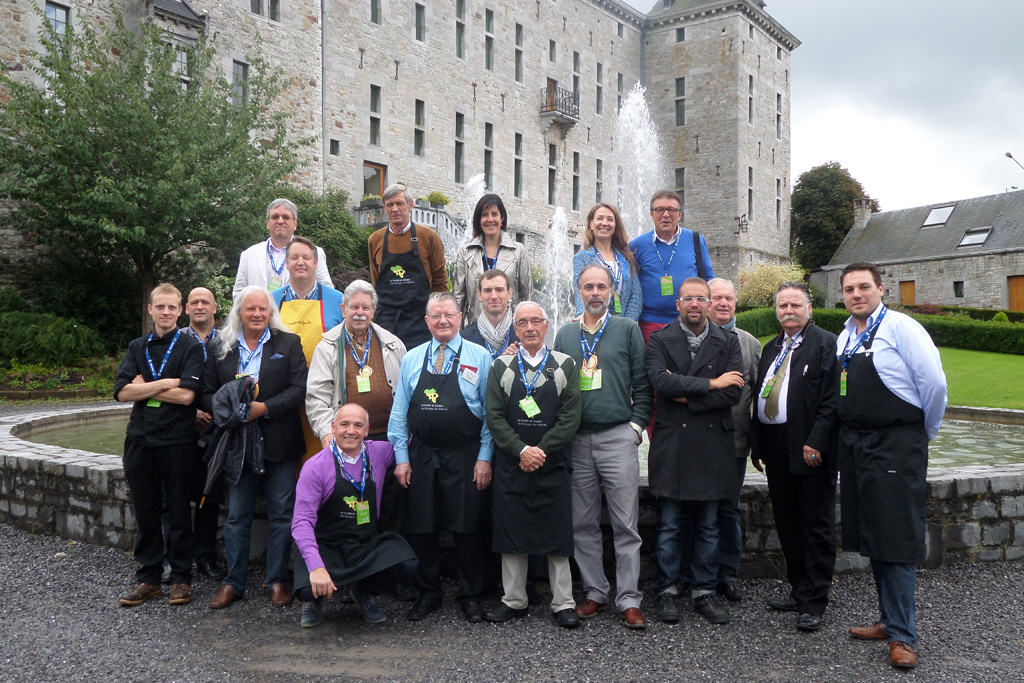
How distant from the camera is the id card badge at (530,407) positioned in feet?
14.1

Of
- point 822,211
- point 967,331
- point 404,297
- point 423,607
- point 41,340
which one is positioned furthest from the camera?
point 822,211

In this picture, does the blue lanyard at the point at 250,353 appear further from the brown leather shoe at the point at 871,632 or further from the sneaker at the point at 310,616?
the brown leather shoe at the point at 871,632

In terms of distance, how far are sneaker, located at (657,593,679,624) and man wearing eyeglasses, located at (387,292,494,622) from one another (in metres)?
1.02

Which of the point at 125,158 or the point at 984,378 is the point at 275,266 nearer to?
the point at 125,158

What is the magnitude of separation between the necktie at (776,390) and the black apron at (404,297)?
7.86ft

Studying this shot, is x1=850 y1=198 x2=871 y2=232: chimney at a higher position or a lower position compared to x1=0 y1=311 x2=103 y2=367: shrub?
higher

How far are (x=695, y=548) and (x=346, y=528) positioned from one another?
201 centimetres

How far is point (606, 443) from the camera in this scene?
4.45 meters

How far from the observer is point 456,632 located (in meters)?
4.20

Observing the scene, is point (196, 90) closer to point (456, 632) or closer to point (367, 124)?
point (367, 124)

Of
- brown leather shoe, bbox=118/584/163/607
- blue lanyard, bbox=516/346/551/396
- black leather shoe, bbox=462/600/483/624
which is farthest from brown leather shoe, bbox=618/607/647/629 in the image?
brown leather shoe, bbox=118/584/163/607

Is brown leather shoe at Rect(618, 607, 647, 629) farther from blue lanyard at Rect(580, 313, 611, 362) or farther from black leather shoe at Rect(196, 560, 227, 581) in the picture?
black leather shoe at Rect(196, 560, 227, 581)

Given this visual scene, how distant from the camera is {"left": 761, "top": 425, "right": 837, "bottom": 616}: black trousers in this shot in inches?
170

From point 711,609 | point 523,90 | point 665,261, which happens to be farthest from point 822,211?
point 711,609
